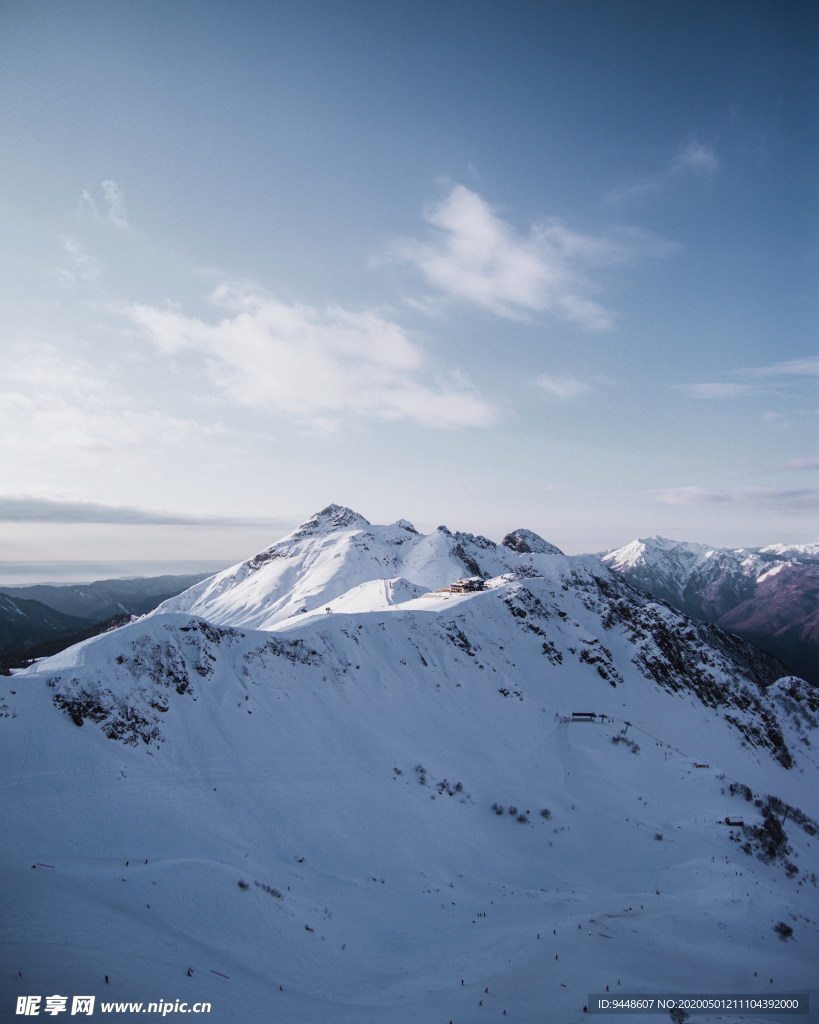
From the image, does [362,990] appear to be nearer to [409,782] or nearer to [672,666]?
[409,782]

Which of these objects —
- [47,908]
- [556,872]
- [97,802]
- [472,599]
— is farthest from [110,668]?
[472,599]

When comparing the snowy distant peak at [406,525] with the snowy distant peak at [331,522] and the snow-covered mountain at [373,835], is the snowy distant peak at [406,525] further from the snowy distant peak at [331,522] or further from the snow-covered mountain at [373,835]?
the snow-covered mountain at [373,835]

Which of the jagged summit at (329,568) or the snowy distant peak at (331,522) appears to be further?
the snowy distant peak at (331,522)

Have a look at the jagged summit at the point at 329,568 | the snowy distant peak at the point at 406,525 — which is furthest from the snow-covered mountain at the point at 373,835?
the snowy distant peak at the point at 406,525

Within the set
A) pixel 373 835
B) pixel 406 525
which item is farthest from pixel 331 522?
pixel 373 835

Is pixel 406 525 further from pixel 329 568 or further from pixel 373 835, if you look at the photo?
pixel 373 835
